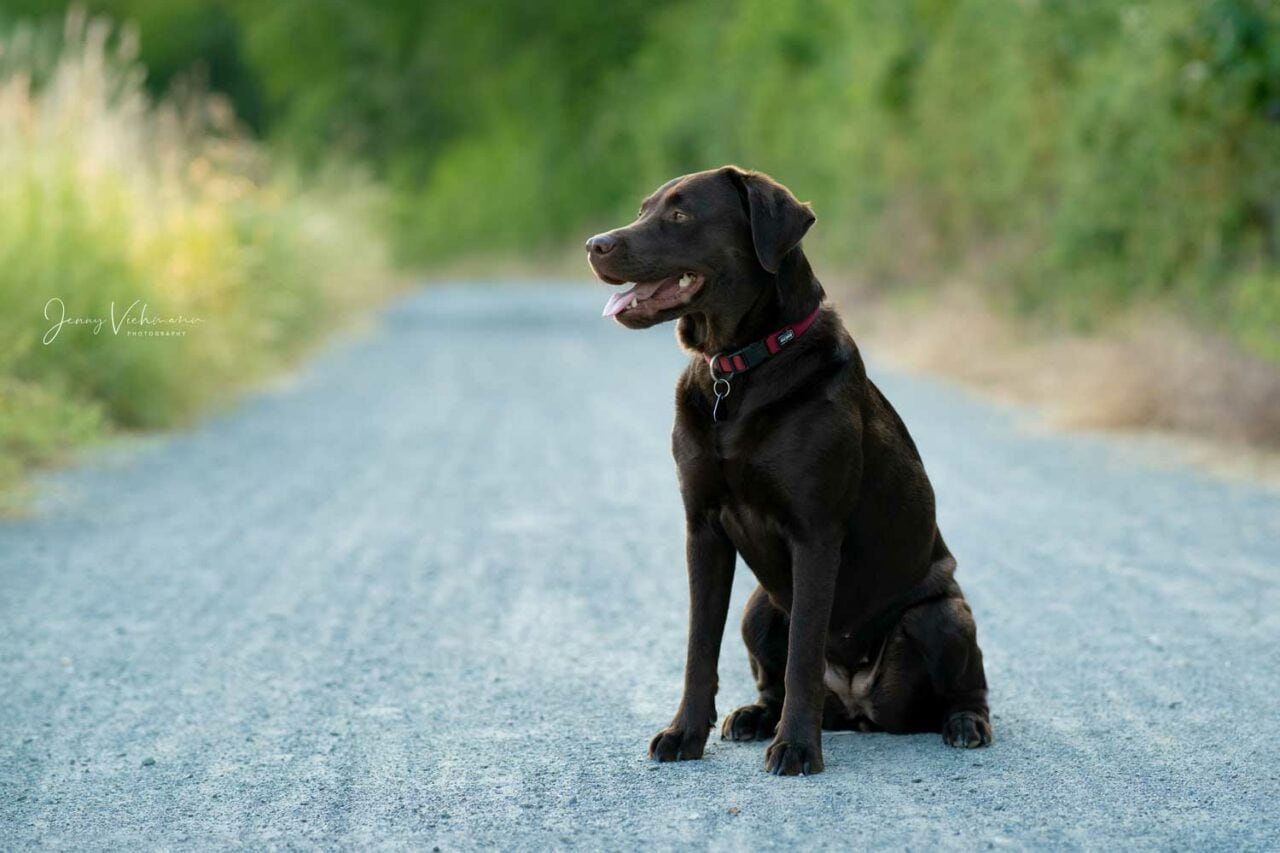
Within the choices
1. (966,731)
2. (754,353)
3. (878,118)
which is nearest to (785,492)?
(754,353)

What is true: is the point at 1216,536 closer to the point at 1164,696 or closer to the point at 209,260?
the point at 1164,696

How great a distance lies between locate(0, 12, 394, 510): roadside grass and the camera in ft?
30.3

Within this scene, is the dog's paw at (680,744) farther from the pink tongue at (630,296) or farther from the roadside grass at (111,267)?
the roadside grass at (111,267)

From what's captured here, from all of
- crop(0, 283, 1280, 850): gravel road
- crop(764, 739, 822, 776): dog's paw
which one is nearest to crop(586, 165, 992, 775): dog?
crop(764, 739, 822, 776): dog's paw

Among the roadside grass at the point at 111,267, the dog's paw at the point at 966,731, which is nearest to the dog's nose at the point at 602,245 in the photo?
the dog's paw at the point at 966,731

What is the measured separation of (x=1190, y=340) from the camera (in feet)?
35.0

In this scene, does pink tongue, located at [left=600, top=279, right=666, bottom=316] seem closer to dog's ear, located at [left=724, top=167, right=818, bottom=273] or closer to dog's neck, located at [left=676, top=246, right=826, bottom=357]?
dog's neck, located at [left=676, top=246, right=826, bottom=357]

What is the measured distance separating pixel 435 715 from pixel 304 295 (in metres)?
13.8

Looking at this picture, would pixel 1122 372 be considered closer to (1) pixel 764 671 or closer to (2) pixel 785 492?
(1) pixel 764 671

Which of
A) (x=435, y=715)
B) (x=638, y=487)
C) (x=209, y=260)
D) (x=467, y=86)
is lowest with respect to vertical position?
(x=435, y=715)

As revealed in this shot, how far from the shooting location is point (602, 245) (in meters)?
3.75

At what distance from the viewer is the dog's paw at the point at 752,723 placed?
410 centimetres

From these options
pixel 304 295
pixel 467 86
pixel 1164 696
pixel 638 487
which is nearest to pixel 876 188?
pixel 304 295

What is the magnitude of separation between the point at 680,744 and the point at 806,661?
0.42m
